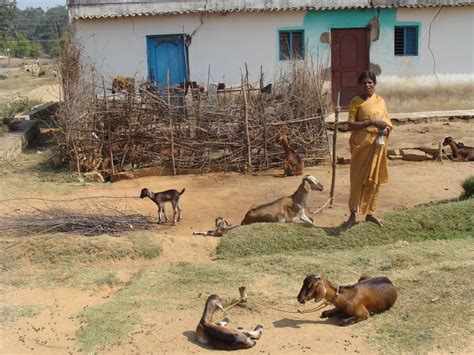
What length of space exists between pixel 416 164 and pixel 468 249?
5.53m

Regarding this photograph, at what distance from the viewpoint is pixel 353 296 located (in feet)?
17.1

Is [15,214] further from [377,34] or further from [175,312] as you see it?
[377,34]

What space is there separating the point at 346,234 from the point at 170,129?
5255 millimetres

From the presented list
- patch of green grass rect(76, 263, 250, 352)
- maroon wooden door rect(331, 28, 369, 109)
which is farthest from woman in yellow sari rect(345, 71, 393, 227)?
maroon wooden door rect(331, 28, 369, 109)

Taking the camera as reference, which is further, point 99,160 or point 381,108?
point 99,160

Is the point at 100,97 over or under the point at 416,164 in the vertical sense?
over

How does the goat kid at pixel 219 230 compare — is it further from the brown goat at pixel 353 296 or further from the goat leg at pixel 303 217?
the brown goat at pixel 353 296

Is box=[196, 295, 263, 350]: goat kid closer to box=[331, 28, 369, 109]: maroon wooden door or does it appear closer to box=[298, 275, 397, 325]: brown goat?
box=[298, 275, 397, 325]: brown goat

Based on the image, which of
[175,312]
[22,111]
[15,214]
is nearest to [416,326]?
[175,312]

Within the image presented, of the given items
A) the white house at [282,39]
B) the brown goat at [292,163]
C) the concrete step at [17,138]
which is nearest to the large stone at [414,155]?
the brown goat at [292,163]

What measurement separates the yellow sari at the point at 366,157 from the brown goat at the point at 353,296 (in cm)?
202

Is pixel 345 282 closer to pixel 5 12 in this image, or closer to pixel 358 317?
pixel 358 317

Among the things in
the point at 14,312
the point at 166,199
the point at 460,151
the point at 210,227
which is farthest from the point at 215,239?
the point at 460,151

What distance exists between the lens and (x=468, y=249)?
6832 mm
